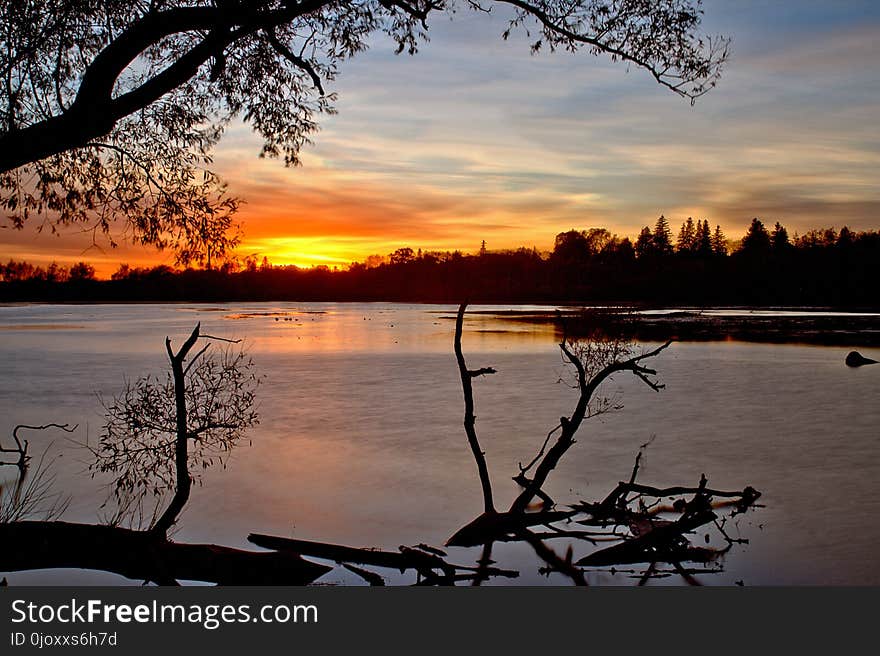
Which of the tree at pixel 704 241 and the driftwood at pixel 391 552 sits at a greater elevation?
the tree at pixel 704 241

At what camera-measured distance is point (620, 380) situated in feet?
80.9

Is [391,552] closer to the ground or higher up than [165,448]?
closer to the ground

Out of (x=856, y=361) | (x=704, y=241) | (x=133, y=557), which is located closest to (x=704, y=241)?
(x=704, y=241)

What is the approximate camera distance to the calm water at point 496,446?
9305mm

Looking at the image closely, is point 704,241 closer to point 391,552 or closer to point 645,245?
point 645,245

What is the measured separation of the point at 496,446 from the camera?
48.6ft

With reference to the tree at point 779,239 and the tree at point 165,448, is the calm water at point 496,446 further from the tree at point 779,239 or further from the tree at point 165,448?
the tree at point 779,239

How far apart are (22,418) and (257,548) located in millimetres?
10934

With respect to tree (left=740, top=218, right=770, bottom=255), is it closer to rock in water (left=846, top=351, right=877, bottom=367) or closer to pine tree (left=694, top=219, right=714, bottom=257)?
pine tree (left=694, top=219, right=714, bottom=257)

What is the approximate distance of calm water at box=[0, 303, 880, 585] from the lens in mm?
9305

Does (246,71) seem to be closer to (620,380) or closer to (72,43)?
(72,43)

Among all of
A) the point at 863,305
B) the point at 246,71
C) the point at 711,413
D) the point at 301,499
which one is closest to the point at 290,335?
the point at 711,413

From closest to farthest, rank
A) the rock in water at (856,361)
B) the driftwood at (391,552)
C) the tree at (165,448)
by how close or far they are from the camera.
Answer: the driftwood at (391,552) → the tree at (165,448) → the rock in water at (856,361)

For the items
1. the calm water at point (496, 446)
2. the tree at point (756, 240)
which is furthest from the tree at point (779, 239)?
the calm water at point (496, 446)
